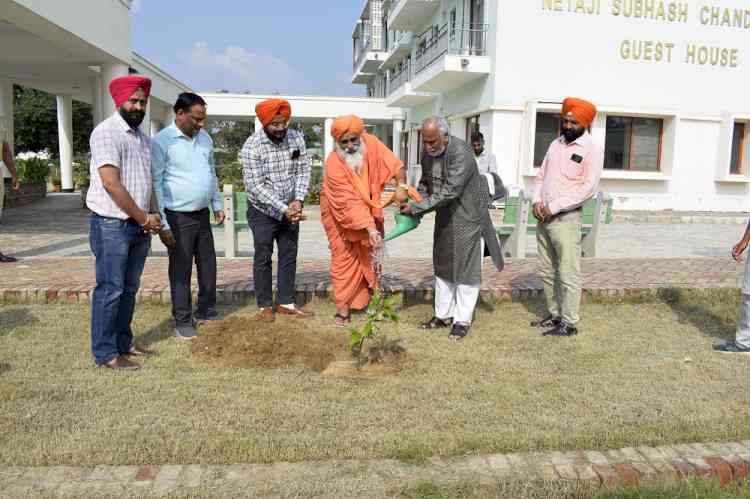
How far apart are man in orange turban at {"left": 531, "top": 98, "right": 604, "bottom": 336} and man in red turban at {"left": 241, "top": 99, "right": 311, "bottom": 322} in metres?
1.93

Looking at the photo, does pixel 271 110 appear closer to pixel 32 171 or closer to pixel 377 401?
pixel 377 401

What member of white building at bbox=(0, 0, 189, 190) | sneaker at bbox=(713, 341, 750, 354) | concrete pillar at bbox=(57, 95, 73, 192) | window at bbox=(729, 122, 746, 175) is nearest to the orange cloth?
sneaker at bbox=(713, 341, 750, 354)

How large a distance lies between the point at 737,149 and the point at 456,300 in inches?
601

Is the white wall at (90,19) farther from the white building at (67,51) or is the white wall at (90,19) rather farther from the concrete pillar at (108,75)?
the concrete pillar at (108,75)

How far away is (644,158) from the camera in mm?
16062

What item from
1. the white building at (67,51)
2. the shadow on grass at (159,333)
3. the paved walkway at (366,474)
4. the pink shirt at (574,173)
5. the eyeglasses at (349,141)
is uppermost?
the white building at (67,51)

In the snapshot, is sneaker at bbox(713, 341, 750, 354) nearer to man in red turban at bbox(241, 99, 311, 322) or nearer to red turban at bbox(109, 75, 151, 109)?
man in red turban at bbox(241, 99, 311, 322)

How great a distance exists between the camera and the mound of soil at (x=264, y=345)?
4230 mm

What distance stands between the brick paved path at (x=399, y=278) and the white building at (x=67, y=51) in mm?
3137

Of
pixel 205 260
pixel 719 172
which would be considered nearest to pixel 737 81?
pixel 719 172

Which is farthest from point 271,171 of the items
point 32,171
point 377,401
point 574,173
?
point 32,171

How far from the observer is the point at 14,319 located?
16.9ft

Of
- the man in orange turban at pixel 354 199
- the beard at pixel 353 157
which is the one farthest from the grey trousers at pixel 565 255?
the beard at pixel 353 157

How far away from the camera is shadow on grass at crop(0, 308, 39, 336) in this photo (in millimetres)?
4895
